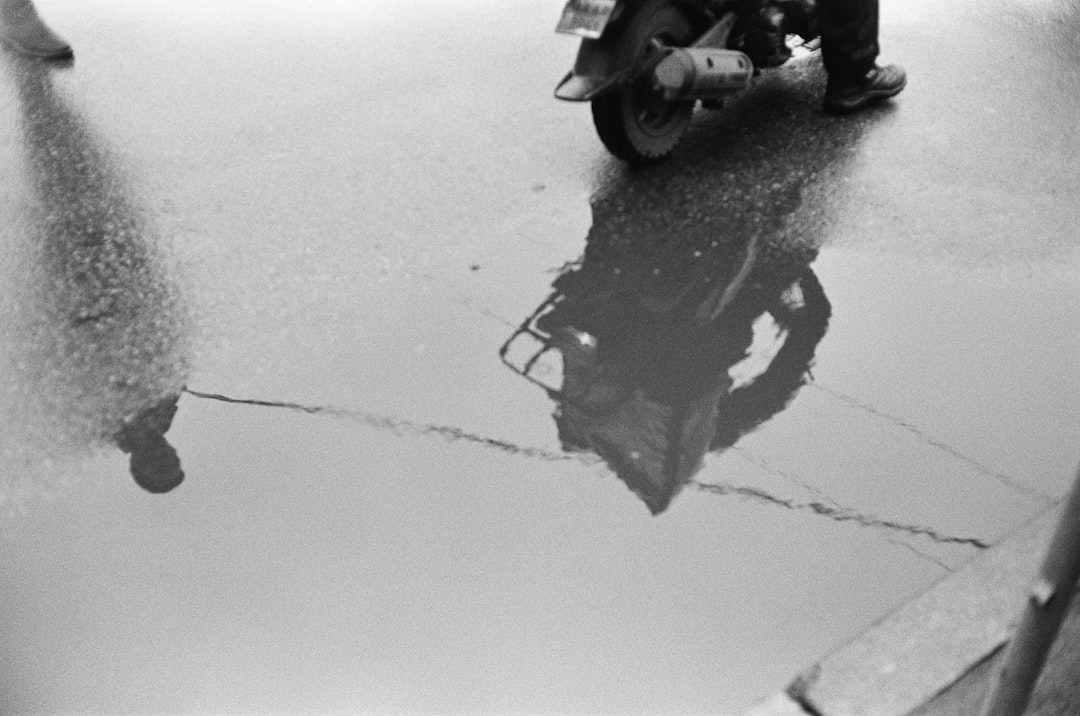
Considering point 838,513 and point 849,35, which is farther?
point 849,35

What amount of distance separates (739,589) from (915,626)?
450 millimetres

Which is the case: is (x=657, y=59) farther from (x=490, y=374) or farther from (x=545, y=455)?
(x=545, y=455)

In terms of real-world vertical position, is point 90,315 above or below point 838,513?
below

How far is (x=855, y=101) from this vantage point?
5453 millimetres

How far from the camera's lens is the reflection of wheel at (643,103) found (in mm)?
4777

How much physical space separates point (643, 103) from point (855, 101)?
1.17 metres

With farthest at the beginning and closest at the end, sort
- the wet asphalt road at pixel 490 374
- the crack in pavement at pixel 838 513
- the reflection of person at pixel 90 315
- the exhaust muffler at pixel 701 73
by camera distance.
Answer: the exhaust muffler at pixel 701 73 < the reflection of person at pixel 90 315 < the crack in pavement at pixel 838 513 < the wet asphalt road at pixel 490 374

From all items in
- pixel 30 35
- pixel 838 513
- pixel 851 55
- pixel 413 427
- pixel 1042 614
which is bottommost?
pixel 30 35

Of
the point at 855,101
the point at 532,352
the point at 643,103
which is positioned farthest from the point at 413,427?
the point at 855,101

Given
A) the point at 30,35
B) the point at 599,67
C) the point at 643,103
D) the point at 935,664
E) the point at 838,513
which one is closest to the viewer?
the point at 935,664

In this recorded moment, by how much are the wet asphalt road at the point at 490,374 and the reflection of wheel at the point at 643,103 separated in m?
0.14

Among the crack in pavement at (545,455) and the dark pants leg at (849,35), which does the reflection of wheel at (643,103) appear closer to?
the dark pants leg at (849,35)

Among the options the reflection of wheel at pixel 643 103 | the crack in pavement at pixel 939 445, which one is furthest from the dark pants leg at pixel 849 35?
the crack in pavement at pixel 939 445

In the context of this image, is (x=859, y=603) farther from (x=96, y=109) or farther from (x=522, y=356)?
(x=96, y=109)
